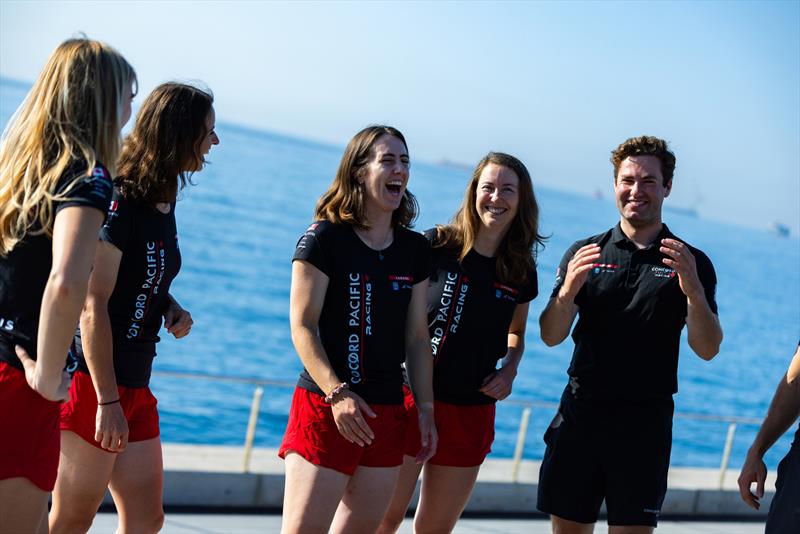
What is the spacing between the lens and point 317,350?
10.3 feet

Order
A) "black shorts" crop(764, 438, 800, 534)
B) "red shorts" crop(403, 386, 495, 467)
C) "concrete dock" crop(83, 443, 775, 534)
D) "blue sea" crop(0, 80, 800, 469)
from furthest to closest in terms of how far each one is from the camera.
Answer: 1. "blue sea" crop(0, 80, 800, 469)
2. "concrete dock" crop(83, 443, 775, 534)
3. "red shorts" crop(403, 386, 495, 467)
4. "black shorts" crop(764, 438, 800, 534)

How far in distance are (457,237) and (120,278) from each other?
1.36 metres

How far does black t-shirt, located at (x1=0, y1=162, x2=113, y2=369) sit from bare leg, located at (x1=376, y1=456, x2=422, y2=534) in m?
1.69

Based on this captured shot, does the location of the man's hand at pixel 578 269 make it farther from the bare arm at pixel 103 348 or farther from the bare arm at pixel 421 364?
→ the bare arm at pixel 103 348

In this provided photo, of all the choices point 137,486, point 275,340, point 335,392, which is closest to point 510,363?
point 335,392

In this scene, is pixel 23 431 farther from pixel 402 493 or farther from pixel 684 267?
pixel 684 267

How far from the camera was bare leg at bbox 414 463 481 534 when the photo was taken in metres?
3.71

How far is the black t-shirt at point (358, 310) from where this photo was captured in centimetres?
324

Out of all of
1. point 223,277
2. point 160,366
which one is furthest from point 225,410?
point 223,277

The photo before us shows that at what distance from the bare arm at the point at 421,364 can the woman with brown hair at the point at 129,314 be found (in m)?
0.86

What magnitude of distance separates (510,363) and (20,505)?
Result: 204 cm

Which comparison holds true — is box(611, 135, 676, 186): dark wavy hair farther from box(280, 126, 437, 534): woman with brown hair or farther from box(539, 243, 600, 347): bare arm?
box(280, 126, 437, 534): woman with brown hair

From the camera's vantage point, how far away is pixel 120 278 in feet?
9.87

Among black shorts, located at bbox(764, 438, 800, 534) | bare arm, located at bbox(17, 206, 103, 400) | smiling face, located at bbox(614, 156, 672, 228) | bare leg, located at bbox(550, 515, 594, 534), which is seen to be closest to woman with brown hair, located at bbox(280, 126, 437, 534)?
bare leg, located at bbox(550, 515, 594, 534)
